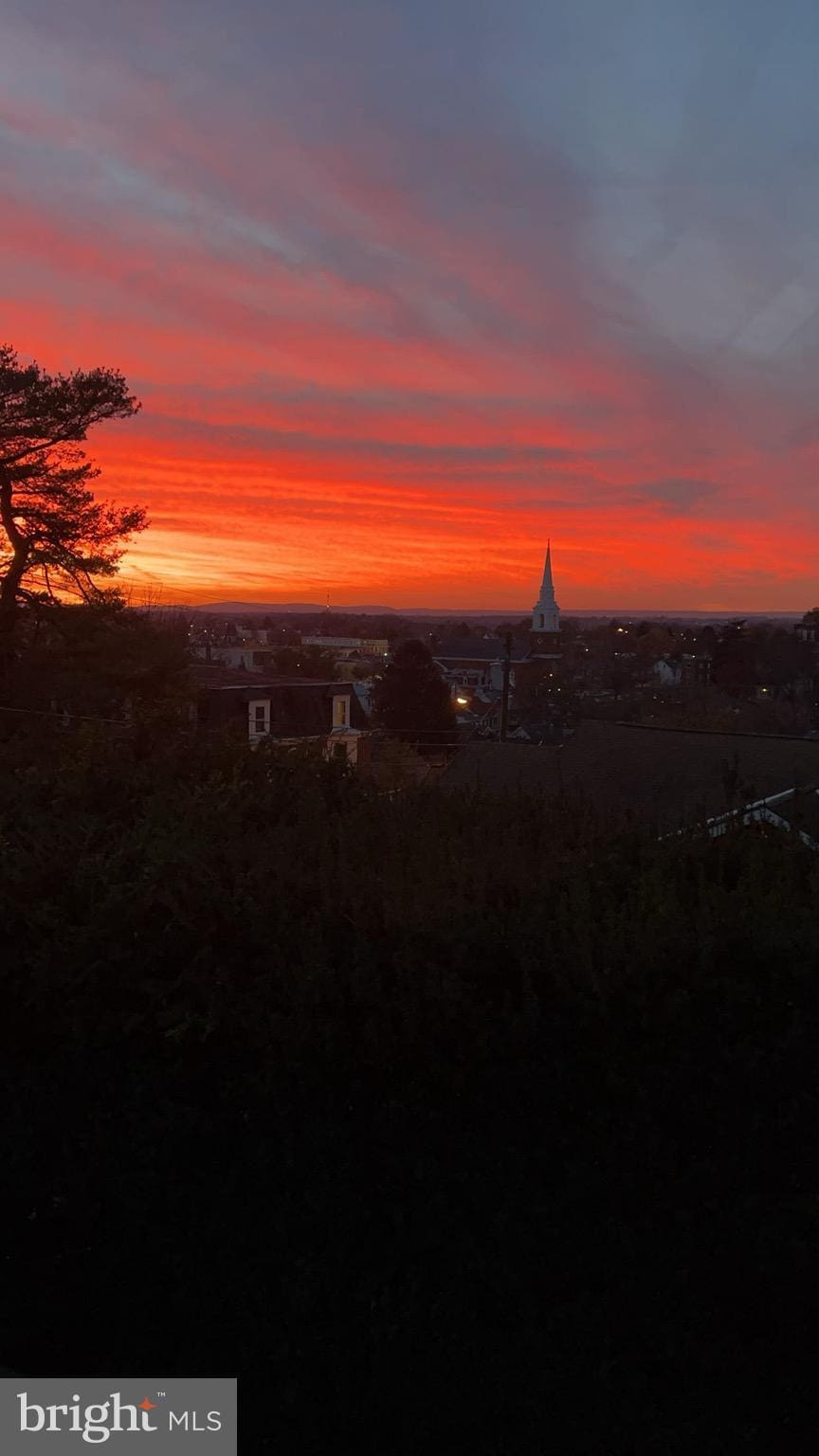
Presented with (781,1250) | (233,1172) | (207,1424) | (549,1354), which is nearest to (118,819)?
(233,1172)

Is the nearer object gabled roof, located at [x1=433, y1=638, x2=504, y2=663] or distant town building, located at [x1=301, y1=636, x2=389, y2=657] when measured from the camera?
distant town building, located at [x1=301, y1=636, x2=389, y2=657]

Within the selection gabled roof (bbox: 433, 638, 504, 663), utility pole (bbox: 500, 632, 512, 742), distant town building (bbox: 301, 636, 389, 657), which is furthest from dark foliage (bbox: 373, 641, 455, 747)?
gabled roof (bbox: 433, 638, 504, 663)

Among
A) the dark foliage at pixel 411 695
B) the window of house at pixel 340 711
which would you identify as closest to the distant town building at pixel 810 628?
the dark foliage at pixel 411 695

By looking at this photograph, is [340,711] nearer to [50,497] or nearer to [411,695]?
[411,695]

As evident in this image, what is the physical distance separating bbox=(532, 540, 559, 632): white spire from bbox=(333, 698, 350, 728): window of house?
73531 mm

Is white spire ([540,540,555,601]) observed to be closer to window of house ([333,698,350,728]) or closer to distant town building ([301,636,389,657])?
distant town building ([301,636,389,657])

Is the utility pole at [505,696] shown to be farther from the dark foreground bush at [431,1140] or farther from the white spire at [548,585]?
the white spire at [548,585]

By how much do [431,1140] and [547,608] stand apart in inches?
4844

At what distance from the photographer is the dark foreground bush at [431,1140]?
2.53 meters

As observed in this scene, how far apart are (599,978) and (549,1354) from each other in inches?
36.1

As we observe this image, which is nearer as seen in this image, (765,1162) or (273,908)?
(765,1162)

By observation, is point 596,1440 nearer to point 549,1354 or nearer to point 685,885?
point 549,1354

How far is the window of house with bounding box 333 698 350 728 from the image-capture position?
38.4 metres

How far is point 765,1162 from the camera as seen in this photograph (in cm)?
253
